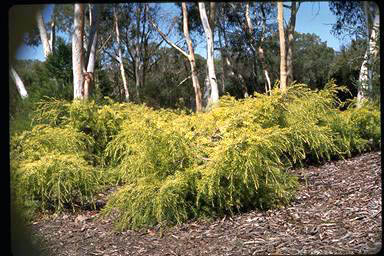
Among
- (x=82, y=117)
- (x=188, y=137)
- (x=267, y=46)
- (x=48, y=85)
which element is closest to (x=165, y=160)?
(x=188, y=137)

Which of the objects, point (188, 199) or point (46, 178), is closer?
point (188, 199)

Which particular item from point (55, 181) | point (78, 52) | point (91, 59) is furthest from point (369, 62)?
point (91, 59)

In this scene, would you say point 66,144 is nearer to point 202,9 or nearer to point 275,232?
point 275,232

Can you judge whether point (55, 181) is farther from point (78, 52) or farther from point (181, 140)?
point (78, 52)

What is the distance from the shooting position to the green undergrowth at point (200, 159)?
3.47 m

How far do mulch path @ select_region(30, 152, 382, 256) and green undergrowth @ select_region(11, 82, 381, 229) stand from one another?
16 cm

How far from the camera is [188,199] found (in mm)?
3645

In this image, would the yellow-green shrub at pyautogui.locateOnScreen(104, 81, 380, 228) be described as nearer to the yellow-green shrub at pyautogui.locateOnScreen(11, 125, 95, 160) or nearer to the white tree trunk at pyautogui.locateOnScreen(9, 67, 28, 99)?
the yellow-green shrub at pyautogui.locateOnScreen(11, 125, 95, 160)

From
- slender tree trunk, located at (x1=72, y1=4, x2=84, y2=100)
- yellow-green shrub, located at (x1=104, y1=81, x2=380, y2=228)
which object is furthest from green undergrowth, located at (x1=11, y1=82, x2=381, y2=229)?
slender tree trunk, located at (x1=72, y1=4, x2=84, y2=100)

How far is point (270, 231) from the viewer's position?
302 centimetres

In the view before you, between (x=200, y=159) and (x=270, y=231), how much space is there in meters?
0.99

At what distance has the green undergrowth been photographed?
11.4 feet

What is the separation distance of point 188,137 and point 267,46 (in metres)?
12.6

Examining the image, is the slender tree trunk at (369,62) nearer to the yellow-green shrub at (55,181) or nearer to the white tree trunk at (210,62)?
the yellow-green shrub at (55,181)
